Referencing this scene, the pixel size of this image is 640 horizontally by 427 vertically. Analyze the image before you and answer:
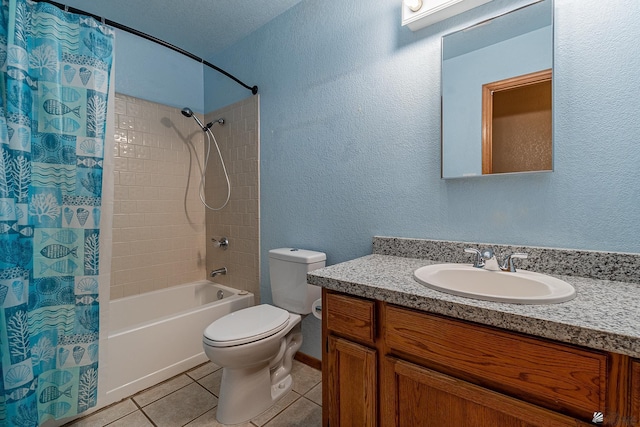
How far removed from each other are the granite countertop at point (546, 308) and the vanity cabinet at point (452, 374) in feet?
0.11

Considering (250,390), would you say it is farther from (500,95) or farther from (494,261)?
(500,95)

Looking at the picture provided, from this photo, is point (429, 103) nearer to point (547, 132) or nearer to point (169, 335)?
point (547, 132)

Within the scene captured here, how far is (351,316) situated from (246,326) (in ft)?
2.34

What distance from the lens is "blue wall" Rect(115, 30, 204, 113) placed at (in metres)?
2.17

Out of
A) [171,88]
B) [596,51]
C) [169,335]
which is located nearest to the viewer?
[596,51]

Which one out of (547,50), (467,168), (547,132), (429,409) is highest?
(547,50)

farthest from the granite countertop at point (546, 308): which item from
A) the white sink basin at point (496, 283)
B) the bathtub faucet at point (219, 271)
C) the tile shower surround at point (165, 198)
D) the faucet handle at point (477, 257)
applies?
the bathtub faucet at point (219, 271)

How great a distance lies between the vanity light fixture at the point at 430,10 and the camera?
1.22 meters

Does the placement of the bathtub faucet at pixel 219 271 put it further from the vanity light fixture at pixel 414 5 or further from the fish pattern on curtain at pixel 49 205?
the vanity light fixture at pixel 414 5

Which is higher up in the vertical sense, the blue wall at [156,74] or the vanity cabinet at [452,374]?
the blue wall at [156,74]

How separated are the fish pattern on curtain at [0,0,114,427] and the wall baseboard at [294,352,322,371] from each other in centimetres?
113

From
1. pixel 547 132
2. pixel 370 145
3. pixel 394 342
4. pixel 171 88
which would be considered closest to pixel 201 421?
pixel 394 342

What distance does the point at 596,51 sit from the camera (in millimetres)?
1013

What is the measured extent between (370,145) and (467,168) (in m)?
0.51
